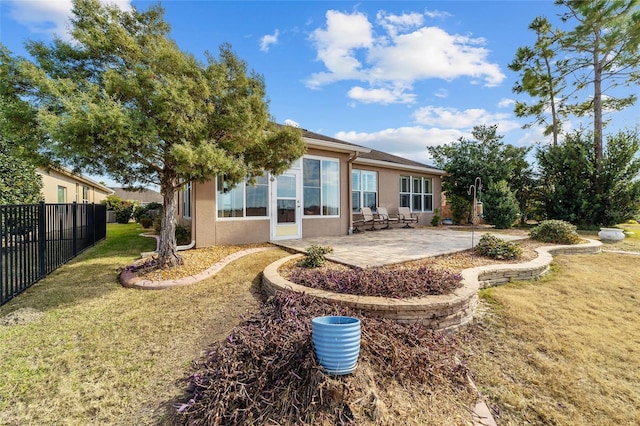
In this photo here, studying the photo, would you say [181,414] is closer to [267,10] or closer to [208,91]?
[208,91]

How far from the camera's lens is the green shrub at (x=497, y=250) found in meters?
6.16

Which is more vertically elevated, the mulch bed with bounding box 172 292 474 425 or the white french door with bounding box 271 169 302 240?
the white french door with bounding box 271 169 302 240

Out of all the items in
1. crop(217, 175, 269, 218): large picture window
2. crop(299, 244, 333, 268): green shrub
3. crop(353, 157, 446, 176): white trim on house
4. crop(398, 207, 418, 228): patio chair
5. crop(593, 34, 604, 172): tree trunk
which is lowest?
crop(299, 244, 333, 268): green shrub

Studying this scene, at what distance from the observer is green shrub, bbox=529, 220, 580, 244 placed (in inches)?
320

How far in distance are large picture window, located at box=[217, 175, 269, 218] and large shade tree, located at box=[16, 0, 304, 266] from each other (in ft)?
7.18

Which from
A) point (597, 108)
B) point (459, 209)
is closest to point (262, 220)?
point (459, 209)

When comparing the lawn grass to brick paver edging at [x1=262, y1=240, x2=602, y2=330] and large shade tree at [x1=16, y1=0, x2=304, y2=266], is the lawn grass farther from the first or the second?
large shade tree at [x1=16, y1=0, x2=304, y2=266]

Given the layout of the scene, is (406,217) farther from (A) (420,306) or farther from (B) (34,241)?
(B) (34,241)

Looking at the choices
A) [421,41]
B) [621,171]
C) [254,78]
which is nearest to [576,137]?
[621,171]

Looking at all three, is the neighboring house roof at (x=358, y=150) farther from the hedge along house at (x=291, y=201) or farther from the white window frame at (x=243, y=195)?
the white window frame at (x=243, y=195)

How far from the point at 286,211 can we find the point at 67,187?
16031 millimetres

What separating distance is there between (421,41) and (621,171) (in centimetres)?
1069

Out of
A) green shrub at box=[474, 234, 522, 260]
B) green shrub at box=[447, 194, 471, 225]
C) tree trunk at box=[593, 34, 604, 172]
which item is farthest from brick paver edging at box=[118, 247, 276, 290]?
tree trunk at box=[593, 34, 604, 172]

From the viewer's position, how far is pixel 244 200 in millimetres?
8492
